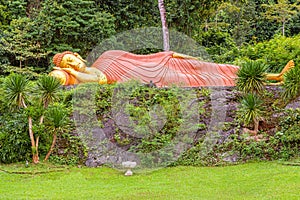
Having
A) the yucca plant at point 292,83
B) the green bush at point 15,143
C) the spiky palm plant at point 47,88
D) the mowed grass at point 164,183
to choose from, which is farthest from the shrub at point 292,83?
the green bush at point 15,143

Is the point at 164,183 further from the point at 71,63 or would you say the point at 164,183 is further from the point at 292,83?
the point at 71,63

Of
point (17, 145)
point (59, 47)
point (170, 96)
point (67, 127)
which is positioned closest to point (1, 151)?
point (17, 145)

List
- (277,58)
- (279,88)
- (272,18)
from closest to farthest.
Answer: (279,88) < (277,58) < (272,18)

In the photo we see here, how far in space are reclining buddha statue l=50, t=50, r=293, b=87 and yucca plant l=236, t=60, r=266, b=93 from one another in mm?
2400

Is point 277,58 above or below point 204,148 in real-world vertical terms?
above

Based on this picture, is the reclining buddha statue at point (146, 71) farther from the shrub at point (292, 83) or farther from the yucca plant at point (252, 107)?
the yucca plant at point (252, 107)

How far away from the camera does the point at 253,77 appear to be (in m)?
9.59

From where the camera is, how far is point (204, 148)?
962cm

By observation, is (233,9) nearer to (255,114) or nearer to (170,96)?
(170,96)

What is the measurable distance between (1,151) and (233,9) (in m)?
17.9

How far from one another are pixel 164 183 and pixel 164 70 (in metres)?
5.35

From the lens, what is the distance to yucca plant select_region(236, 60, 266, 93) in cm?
957

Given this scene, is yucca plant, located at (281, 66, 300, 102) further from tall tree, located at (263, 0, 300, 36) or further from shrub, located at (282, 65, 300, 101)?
tall tree, located at (263, 0, 300, 36)

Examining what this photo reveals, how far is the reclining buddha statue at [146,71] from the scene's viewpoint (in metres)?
12.2
